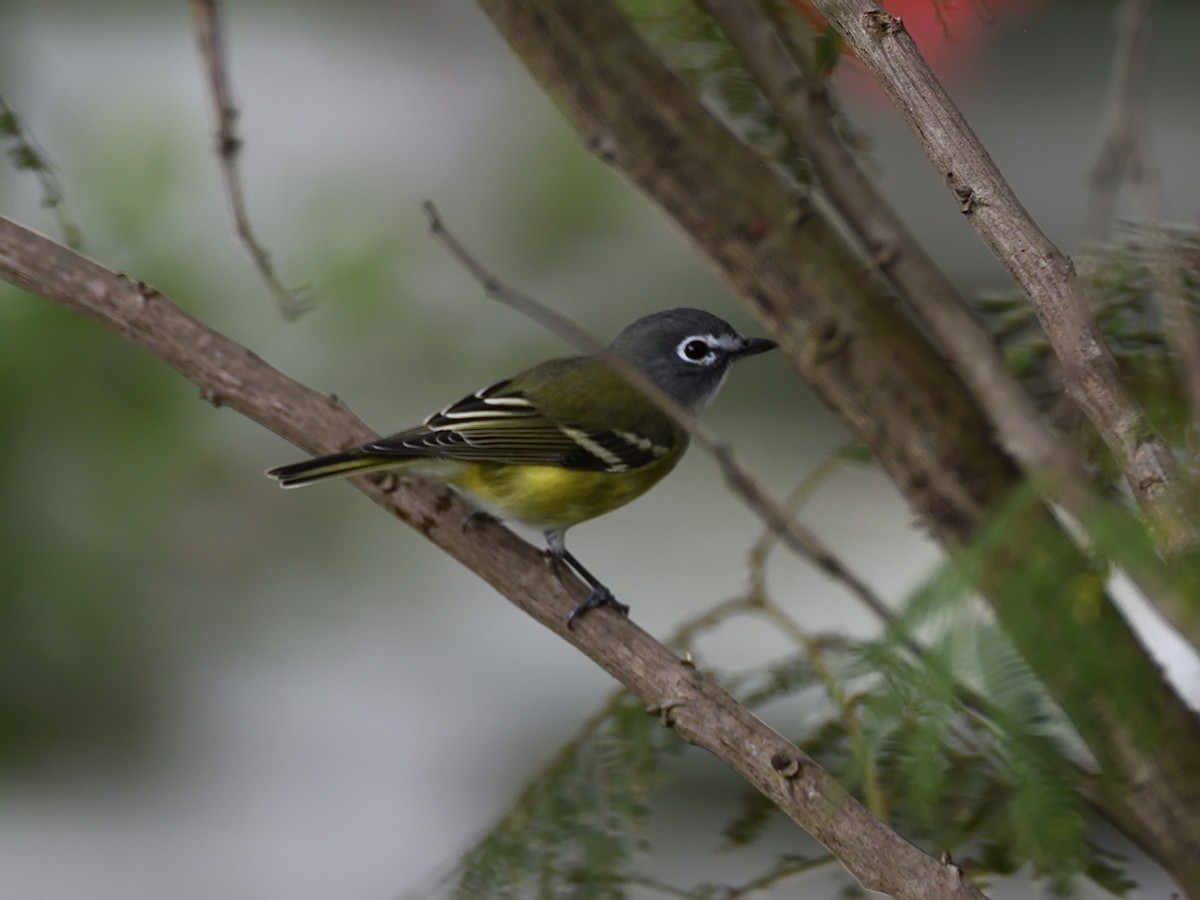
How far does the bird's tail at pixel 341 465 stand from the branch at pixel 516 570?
0.05 ft

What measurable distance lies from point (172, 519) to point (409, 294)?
2.19 feet

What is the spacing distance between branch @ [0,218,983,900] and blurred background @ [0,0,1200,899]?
4.28 ft

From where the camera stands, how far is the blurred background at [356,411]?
2.72 meters

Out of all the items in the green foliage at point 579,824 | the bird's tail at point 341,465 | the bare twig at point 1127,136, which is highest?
the bare twig at point 1127,136

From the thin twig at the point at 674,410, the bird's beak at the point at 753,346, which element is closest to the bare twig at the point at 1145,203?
the thin twig at the point at 674,410

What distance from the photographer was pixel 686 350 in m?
2.08

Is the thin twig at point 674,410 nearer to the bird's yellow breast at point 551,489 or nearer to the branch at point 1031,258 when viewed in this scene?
the branch at point 1031,258

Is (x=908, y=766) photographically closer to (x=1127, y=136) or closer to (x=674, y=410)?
(x=674, y=410)

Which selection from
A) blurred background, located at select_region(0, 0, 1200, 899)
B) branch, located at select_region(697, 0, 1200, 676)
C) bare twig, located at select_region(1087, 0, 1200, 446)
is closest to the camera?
bare twig, located at select_region(1087, 0, 1200, 446)

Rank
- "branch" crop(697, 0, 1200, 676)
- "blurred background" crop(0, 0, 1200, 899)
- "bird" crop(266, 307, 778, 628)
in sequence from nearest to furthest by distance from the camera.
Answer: "branch" crop(697, 0, 1200, 676) < "bird" crop(266, 307, 778, 628) < "blurred background" crop(0, 0, 1200, 899)

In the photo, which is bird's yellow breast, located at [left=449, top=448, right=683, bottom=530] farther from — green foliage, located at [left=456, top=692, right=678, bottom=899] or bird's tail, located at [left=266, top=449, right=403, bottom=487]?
green foliage, located at [left=456, top=692, right=678, bottom=899]

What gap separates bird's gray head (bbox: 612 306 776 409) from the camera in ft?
6.66

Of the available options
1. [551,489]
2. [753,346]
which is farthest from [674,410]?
[753,346]

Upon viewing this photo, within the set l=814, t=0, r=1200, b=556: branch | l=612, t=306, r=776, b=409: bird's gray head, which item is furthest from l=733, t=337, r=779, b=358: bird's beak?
l=814, t=0, r=1200, b=556: branch
